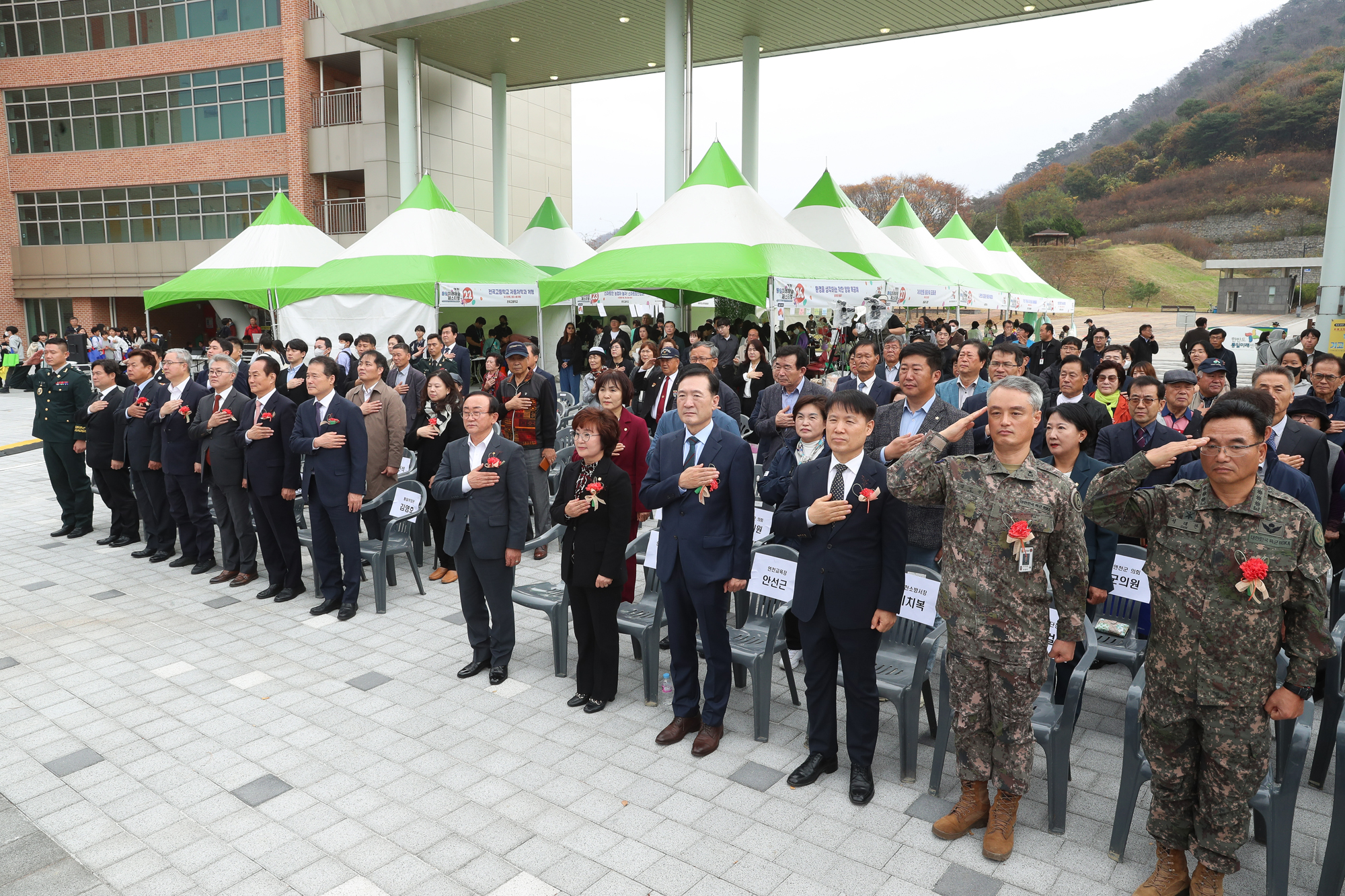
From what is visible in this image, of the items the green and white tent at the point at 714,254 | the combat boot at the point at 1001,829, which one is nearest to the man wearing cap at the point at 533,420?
the green and white tent at the point at 714,254

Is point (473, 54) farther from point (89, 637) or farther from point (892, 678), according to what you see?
point (892, 678)

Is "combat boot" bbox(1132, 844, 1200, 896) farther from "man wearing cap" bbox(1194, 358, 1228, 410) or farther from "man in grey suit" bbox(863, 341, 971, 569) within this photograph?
"man wearing cap" bbox(1194, 358, 1228, 410)

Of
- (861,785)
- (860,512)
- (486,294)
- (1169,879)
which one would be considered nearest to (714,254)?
(486,294)

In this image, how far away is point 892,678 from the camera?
12.7ft

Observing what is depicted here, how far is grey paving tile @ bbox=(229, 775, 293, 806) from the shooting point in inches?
151

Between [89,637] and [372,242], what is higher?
[372,242]

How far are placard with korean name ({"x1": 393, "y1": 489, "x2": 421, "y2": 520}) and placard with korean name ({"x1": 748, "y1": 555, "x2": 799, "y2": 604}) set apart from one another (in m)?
3.07

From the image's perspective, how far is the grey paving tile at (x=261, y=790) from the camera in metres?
3.82

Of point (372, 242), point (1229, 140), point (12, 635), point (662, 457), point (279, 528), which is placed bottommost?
point (12, 635)

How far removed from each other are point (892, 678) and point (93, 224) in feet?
116

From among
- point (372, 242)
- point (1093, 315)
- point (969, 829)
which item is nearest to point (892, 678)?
point (969, 829)

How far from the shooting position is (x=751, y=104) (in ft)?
68.0

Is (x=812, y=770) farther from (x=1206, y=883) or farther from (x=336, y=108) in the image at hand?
(x=336, y=108)

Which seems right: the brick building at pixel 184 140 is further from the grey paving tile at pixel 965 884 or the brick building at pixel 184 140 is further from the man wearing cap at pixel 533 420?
the grey paving tile at pixel 965 884
